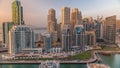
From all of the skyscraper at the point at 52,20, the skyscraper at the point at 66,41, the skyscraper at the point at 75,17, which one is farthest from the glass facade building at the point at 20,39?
the skyscraper at the point at 75,17

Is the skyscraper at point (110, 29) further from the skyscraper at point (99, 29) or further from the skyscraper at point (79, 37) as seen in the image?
the skyscraper at point (79, 37)

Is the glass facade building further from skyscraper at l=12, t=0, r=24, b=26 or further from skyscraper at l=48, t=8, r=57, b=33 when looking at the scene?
skyscraper at l=12, t=0, r=24, b=26

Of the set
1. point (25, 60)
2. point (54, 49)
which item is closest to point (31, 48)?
point (54, 49)

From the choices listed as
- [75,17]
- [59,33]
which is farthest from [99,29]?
[59,33]

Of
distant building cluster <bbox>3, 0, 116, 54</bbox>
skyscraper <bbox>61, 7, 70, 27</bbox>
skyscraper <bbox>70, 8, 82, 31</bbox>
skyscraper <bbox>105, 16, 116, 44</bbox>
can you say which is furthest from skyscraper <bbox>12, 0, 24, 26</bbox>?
skyscraper <bbox>105, 16, 116, 44</bbox>

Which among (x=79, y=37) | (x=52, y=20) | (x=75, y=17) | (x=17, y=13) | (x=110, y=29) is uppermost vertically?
(x=17, y=13)

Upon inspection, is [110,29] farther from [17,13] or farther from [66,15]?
[17,13]

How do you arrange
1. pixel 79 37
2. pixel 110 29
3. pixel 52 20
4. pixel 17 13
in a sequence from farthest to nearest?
pixel 110 29
pixel 17 13
pixel 52 20
pixel 79 37

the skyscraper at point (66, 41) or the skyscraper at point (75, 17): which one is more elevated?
the skyscraper at point (75, 17)
